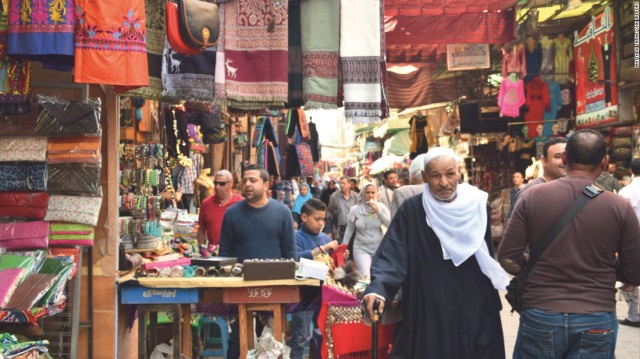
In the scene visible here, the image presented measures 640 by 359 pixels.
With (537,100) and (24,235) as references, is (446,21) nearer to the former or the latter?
(537,100)

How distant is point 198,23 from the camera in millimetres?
5688

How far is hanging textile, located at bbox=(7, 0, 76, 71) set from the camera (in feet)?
17.1

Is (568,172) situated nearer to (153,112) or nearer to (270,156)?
(153,112)

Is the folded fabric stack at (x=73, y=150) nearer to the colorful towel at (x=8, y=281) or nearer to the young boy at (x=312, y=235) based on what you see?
the colorful towel at (x=8, y=281)

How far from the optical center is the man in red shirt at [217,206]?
8.67 metres

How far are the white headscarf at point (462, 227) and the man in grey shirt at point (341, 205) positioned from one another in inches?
382

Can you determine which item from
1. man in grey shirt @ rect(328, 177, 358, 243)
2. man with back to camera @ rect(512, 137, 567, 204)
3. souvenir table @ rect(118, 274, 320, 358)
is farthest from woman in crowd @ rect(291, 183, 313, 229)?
man with back to camera @ rect(512, 137, 567, 204)

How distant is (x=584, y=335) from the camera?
3.96 meters

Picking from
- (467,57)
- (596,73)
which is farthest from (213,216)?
(596,73)

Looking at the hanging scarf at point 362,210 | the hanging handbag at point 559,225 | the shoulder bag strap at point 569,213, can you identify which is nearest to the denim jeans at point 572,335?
the hanging handbag at point 559,225

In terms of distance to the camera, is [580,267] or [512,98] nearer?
[580,267]

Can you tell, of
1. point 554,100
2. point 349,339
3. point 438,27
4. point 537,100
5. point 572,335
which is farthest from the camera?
point 537,100

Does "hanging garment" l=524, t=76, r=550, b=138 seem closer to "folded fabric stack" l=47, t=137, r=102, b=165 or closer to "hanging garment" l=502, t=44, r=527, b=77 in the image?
"hanging garment" l=502, t=44, r=527, b=77

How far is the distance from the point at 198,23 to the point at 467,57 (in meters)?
9.12
